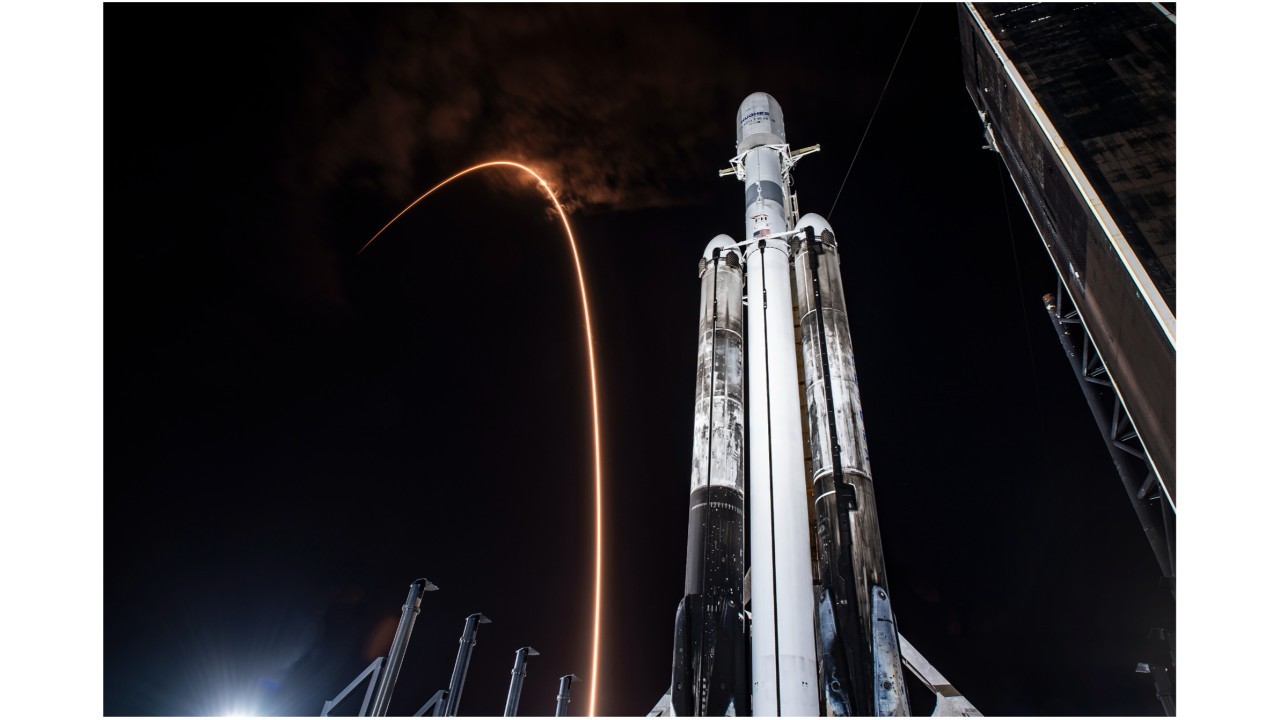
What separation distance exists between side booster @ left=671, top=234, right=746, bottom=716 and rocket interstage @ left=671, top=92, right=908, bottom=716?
0.05 ft

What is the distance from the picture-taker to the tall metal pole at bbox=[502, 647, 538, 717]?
12359mm

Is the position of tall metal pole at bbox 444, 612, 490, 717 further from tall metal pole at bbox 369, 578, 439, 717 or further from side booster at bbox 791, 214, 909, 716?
side booster at bbox 791, 214, 909, 716

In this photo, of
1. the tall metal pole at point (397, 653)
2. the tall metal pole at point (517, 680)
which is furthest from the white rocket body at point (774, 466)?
the tall metal pole at point (517, 680)

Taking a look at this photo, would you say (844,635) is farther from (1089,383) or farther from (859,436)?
(1089,383)

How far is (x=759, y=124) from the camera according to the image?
11.8 m

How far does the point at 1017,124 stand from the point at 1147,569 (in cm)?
1171

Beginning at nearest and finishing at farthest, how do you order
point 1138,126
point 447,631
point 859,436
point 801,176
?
point 859,436 → point 1138,126 → point 447,631 → point 801,176

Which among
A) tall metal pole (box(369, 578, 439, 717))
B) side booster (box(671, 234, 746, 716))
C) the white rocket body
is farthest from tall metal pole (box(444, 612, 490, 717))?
the white rocket body

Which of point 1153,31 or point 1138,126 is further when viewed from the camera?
point 1153,31

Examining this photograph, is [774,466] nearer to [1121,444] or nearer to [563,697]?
[1121,444]

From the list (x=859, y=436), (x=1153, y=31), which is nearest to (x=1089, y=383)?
(x=1153, y=31)

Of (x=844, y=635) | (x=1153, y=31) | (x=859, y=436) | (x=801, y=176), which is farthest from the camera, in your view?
(x=801, y=176)

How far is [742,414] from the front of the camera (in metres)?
8.51

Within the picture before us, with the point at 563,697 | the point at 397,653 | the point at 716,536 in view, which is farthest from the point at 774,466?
the point at 563,697
